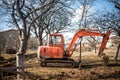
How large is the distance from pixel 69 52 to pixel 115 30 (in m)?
8.83

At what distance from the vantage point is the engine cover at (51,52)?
20.5 m

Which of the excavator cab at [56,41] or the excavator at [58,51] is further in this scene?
the excavator cab at [56,41]

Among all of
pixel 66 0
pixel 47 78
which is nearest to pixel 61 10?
pixel 66 0

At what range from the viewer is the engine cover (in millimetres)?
20547

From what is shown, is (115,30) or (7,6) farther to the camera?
(115,30)

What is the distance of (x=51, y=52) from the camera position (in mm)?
20641

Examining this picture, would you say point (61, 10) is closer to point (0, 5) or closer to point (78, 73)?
point (0, 5)

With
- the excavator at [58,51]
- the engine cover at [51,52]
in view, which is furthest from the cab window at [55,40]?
the engine cover at [51,52]

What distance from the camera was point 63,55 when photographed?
68.5 ft

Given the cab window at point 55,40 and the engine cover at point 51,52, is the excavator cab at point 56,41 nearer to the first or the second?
the cab window at point 55,40

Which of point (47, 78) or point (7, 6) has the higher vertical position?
point (7, 6)

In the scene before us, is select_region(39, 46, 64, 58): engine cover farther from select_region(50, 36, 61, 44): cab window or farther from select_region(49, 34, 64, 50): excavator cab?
select_region(50, 36, 61, 44): cab window

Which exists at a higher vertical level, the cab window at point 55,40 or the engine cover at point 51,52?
the cab window at point 55,40

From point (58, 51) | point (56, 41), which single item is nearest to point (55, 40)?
point (56, 41)
